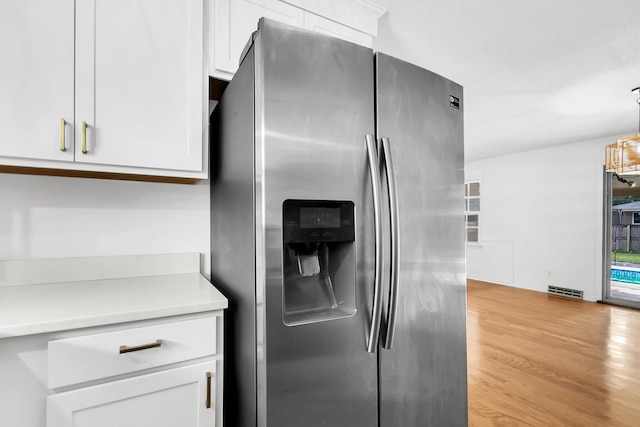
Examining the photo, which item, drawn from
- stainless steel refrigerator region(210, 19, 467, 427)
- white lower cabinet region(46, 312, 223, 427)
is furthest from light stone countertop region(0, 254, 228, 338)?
stainless steel refrigerator region(210, 19, 467, 427)

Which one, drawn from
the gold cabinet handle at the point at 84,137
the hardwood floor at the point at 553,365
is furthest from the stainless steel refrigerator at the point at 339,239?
the hardwood floor at the point at 553,365

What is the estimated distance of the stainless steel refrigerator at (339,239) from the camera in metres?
0.90

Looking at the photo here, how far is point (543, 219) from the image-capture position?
5523 millimetres

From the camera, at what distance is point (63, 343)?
88cm

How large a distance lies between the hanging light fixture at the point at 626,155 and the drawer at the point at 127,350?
12.4 ft

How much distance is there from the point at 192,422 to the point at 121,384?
0.27 metres

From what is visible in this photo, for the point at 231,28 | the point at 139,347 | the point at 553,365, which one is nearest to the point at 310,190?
the point at 139,347

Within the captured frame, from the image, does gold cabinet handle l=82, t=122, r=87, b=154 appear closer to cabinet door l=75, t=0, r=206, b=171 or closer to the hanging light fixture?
cabinet door l=75, t=0, r=206, b=171

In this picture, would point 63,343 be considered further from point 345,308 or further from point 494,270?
point 494,270

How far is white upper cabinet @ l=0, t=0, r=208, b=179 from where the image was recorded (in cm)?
107

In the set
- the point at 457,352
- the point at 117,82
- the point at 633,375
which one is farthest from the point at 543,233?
the point at 117,82

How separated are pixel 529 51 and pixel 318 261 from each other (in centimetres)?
248

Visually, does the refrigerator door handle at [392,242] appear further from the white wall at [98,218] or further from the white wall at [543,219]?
the white wall at [543,219]

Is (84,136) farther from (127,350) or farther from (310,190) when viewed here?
(310,190)
